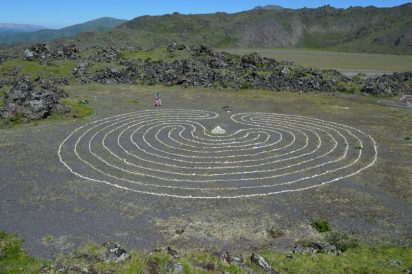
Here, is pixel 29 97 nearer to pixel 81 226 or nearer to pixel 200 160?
pixel 200 160

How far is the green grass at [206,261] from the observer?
15.4 meters

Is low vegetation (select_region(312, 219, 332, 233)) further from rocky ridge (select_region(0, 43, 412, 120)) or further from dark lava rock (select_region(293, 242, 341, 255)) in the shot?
rocky ridge (select_region(0, 43, 412, 120))

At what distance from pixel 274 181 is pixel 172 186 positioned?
6.28 m

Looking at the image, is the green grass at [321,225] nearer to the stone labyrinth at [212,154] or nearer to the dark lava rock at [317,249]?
the dark lava rock at [317,249]

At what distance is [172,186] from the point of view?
25.5 metres

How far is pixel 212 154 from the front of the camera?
104ft

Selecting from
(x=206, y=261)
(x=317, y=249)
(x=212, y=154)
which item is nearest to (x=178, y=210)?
(x=206, y=261)

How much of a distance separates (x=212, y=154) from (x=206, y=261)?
52.2 feet

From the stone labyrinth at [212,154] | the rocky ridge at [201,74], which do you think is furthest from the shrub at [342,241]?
the rocky ridge at [201,74]

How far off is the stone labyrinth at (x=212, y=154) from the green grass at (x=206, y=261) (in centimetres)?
722

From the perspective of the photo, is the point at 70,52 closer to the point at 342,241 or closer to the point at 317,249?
the point at 342,241

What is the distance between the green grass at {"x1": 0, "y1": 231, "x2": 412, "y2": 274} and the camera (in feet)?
50.5

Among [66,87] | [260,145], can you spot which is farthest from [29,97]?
[260,145]

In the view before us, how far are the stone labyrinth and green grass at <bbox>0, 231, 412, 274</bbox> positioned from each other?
7.22m
